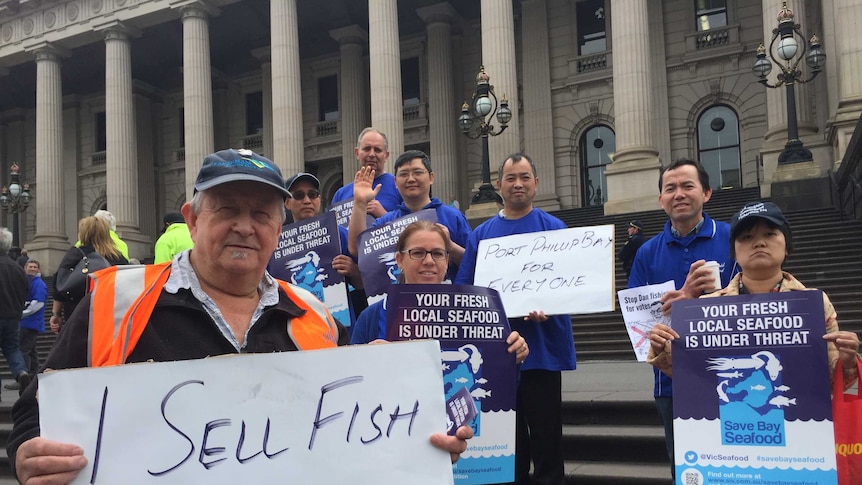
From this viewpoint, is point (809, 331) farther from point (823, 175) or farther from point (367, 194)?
point (823, 175)

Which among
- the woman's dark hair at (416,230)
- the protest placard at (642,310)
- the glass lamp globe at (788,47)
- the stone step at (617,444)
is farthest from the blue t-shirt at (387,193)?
the glass lamp globe at (788,47)

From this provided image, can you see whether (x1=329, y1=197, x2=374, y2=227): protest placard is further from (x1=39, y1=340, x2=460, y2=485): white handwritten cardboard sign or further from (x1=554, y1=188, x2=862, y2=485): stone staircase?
(x1=39, y1=340, x2=460, y2=485): white handwritten cardboard sign

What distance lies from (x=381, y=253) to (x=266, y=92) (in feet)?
112

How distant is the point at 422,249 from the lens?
11.9 ft

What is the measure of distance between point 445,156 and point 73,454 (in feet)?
99.3

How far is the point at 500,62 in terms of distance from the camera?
1007 inches

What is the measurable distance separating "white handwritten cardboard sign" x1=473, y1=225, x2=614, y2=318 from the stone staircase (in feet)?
5.12

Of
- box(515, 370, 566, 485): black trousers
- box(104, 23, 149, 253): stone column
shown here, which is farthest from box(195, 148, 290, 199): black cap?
box(104, 23, 149, 253): stone column

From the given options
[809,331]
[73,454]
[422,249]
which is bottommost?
[73,454]

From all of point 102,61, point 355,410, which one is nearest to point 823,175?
point 355,410

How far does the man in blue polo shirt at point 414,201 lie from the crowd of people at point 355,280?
0.01m

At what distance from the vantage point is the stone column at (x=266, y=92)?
36.9 metres

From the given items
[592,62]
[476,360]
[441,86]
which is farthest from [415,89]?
[476,360]

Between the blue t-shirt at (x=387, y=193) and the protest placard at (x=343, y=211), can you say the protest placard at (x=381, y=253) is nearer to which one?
the protest placard at (x=343, y=211)
